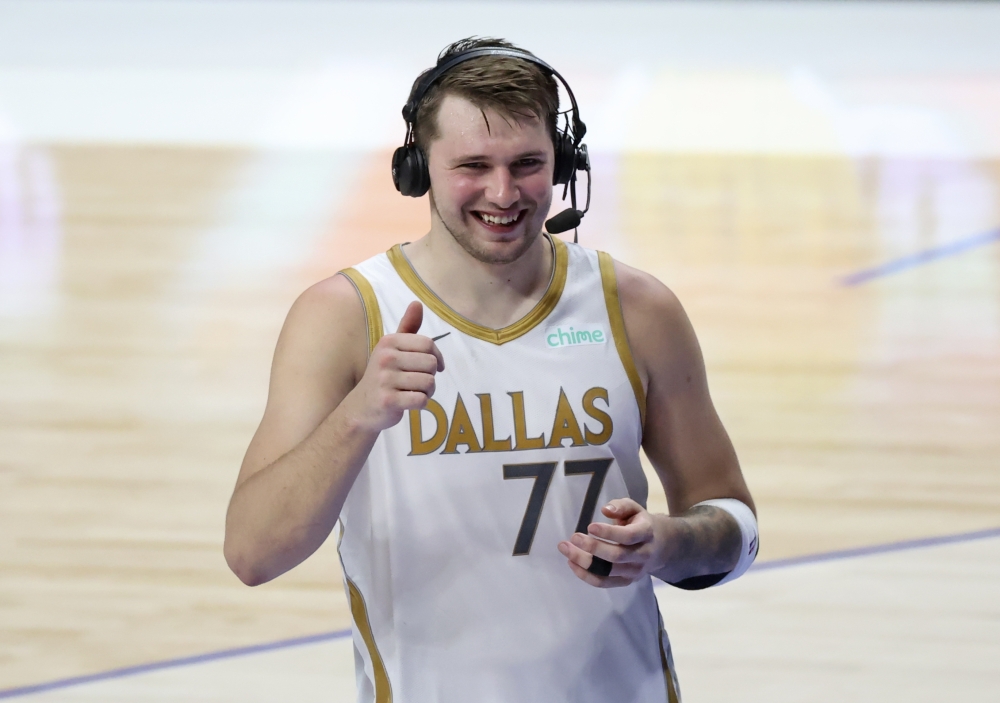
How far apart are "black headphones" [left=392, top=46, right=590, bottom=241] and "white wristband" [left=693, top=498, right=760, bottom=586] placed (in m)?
0.51

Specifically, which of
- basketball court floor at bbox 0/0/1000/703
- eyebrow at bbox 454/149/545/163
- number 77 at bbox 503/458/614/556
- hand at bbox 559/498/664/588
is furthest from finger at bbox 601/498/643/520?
basketball court floor at bbox 0/0/1000/703

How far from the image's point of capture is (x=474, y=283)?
6.66 feet

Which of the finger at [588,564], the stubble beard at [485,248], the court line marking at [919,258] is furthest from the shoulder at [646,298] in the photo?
the court line marking at [919,258]

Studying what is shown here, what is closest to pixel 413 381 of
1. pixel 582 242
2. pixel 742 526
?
pixel 742 526

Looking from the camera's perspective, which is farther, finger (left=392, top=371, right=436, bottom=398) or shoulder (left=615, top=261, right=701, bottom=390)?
shoulder (left=615, top=261, right=701, bottom=390)

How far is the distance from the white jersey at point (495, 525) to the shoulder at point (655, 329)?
0.13 ft

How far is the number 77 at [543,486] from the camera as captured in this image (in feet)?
6.33

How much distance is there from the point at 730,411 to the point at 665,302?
2800 mm

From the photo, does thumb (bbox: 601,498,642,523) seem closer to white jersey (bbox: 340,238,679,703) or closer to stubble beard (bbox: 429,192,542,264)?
white jersey (bbox: 340,238,679,703)

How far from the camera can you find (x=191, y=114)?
758 cm

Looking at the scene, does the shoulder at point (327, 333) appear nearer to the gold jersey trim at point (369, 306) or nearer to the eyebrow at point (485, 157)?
the gold jersey trim at point (369, 306)

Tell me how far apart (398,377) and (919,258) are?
497 cm

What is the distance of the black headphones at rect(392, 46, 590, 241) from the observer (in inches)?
78.5

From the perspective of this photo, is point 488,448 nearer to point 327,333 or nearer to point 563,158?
point 327,333
